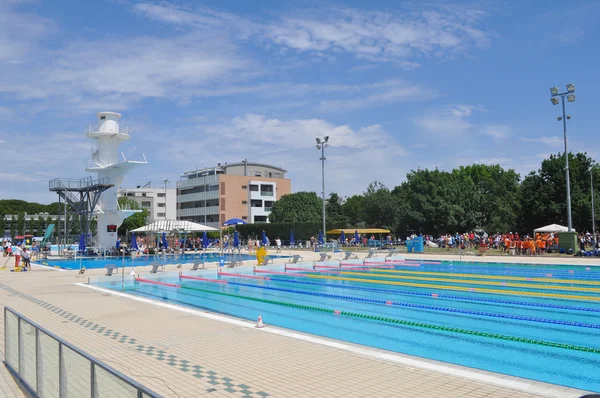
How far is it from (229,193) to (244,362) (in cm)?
6380

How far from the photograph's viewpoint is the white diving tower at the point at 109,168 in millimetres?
34594

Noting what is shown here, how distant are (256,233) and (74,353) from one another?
47053 mm

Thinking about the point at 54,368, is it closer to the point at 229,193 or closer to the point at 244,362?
the point at 244,362

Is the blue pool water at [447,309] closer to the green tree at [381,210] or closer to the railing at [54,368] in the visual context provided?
the railing at [54,368]

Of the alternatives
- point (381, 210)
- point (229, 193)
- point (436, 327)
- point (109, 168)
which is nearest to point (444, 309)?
point (436, 327)

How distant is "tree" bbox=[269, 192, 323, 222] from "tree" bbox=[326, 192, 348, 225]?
745cm

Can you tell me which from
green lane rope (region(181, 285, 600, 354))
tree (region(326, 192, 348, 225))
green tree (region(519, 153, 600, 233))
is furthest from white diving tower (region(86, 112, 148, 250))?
tree (region(326, 192, 348, 225))

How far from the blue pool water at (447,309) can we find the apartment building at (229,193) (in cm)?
4912

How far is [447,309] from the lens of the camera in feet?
37.4

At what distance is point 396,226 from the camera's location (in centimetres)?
5197

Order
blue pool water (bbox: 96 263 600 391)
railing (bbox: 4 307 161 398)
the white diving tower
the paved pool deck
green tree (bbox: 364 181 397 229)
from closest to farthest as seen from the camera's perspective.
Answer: railing (bbox: 4 307 161 398)
the paved pool deck
blue pool water (bbox: 96 263 600 391)
the white diving tower
green tree (bbox: 364 181 397 229)

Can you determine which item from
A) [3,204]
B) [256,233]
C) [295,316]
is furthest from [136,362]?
[3,204]

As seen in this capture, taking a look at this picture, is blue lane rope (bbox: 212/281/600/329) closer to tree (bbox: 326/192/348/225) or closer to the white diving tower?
the white diving tower

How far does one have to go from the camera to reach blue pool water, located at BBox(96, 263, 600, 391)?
7.45m
